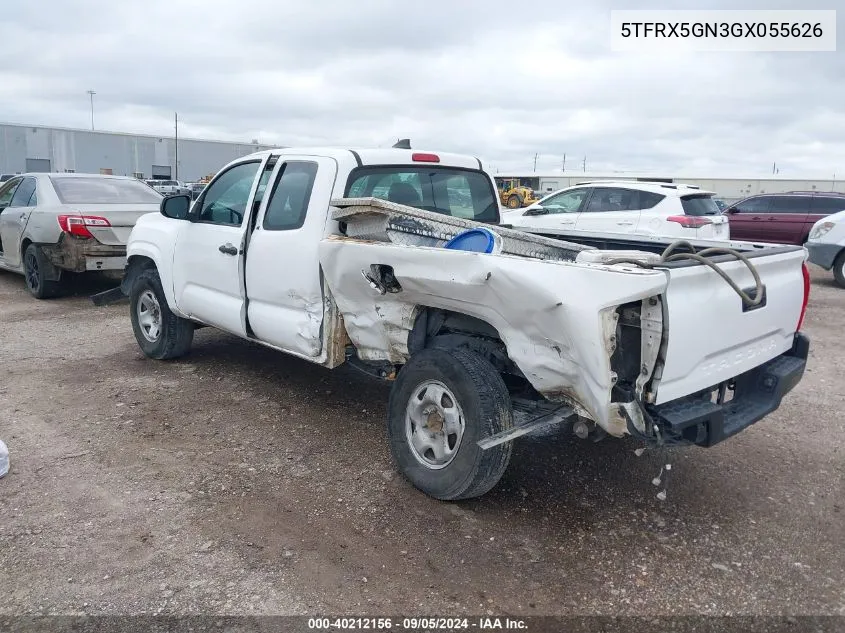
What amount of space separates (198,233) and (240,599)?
326 cm

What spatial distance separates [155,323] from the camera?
618cm

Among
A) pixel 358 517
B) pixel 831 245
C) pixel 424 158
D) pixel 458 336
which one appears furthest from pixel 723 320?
pixel 831 245

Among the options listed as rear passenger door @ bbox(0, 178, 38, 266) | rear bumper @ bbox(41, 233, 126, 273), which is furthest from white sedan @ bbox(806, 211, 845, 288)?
rear passenger door @ bbox(0, 178, 38, 266)

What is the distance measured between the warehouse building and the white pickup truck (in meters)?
46.5

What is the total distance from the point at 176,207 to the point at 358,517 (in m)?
3.15

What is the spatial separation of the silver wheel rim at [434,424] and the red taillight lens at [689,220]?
7578 mm

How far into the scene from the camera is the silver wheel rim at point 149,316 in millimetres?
6117

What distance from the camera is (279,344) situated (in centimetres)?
467

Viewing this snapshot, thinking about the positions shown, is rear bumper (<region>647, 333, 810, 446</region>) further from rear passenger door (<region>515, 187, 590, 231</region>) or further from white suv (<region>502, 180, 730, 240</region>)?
rear passenger door (<region>515, 187, 590, 231</region>)

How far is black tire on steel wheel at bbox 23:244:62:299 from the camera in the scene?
892cm

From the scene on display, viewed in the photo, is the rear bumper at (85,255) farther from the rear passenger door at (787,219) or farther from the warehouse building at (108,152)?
the warehouse building at (108,152)

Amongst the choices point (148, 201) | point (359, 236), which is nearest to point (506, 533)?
point (359, 236)

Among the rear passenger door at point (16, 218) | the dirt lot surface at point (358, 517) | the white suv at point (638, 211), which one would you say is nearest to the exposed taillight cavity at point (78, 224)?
the rear passenger door at point (16, 218)

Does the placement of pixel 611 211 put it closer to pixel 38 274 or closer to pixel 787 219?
pixel 787 219
